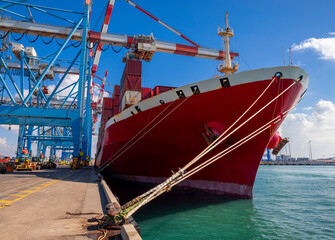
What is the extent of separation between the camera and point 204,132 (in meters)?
11.0

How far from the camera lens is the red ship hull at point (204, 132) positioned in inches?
401

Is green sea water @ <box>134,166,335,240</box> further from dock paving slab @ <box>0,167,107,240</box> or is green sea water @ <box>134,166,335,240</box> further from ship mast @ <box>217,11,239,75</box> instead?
ship mast @ <box>217,11,239,75</box>

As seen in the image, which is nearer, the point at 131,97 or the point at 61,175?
the point at 131,97

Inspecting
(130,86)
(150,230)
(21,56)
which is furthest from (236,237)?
(21,56)

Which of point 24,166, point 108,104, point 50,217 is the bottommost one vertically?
point 24,166

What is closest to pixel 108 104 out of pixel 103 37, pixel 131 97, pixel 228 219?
pixel 131 97

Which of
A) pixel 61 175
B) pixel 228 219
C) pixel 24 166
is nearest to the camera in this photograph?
pixel 228 219

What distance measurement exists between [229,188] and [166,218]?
4178 mm

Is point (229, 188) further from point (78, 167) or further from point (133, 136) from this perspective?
point (78, 167)

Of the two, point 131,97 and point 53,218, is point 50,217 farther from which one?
point 131,97

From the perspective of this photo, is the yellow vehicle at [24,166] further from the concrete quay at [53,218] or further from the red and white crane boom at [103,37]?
the concrete quay at [53,218]

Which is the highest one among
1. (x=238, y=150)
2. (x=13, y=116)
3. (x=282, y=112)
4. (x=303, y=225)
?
(x=13, y=116)

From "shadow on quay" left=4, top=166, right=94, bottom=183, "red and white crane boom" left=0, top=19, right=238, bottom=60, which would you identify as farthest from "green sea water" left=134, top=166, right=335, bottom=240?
"red and white crane boom" left=0, top=19, right=238, bottom=60

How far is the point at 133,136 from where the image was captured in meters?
14.4
